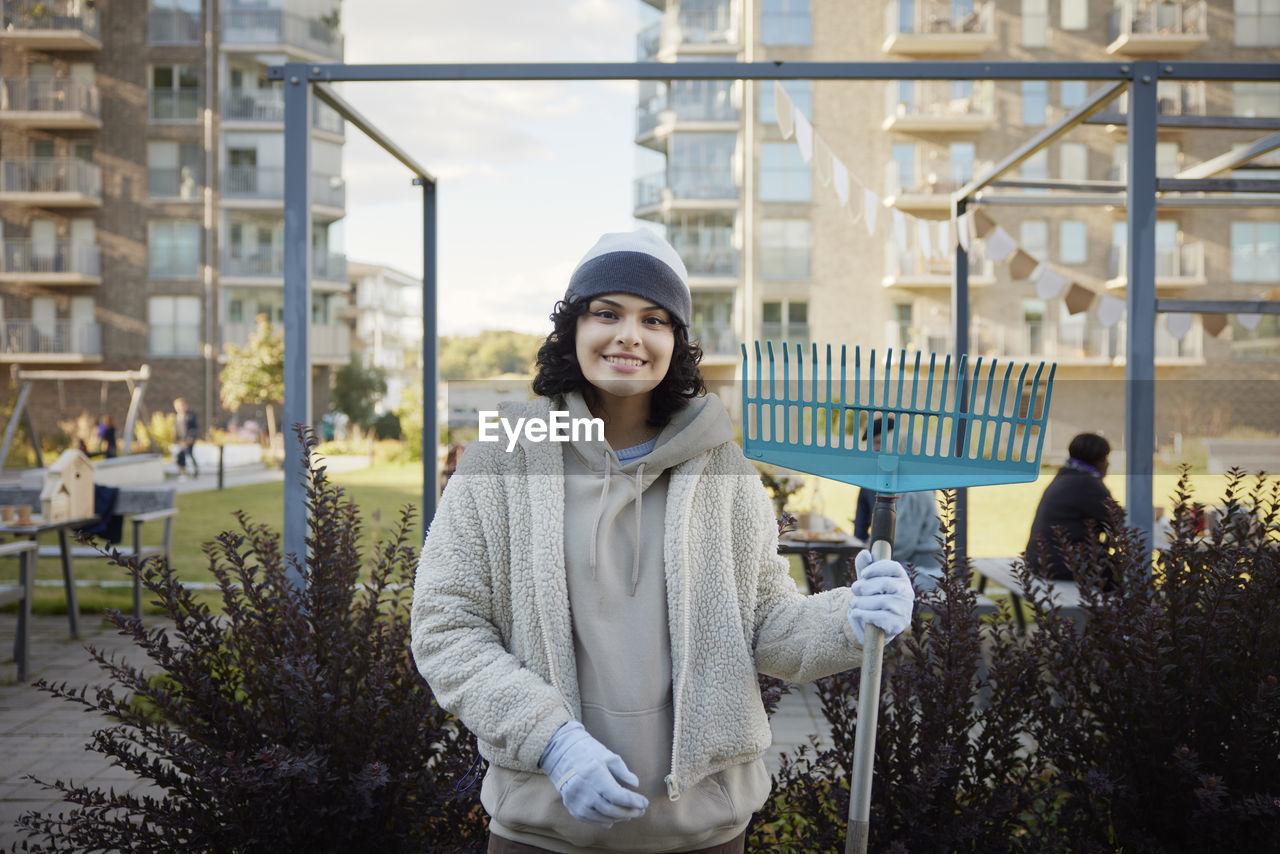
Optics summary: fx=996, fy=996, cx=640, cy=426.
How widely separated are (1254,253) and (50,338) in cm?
3582

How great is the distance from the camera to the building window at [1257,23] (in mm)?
29141

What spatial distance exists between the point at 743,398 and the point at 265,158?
31.5 meters

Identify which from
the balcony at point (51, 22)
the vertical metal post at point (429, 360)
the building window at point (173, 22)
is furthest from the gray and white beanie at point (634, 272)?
the balcony at point (51, 22)

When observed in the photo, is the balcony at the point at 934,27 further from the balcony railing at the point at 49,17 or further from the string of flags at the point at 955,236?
the string of flags at the point at 955,236

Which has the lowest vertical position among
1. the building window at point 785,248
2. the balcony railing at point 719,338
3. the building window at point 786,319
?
the balcony railing at point 719,338

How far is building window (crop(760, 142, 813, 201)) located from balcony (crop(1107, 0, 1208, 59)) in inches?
377

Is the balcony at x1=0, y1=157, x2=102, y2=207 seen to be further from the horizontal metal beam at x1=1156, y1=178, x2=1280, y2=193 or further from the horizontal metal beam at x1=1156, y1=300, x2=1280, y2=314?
the horizontal metal beam at x1=1156, y1=300, x2=1280, y2=314

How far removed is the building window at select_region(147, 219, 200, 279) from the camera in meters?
29.8

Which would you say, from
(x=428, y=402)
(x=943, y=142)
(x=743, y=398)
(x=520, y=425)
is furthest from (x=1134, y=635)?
(x=943, y=142)

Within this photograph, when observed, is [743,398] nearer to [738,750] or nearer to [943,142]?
[738,750]

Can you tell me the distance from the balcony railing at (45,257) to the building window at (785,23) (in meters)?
20.8

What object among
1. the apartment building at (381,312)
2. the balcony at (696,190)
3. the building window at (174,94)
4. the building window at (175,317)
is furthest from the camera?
the apartment building at (381,312)

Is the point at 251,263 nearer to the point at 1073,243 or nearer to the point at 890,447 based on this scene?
the point at 1073,243

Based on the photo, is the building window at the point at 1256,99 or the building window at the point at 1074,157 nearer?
the building window at the point at 1256,99
